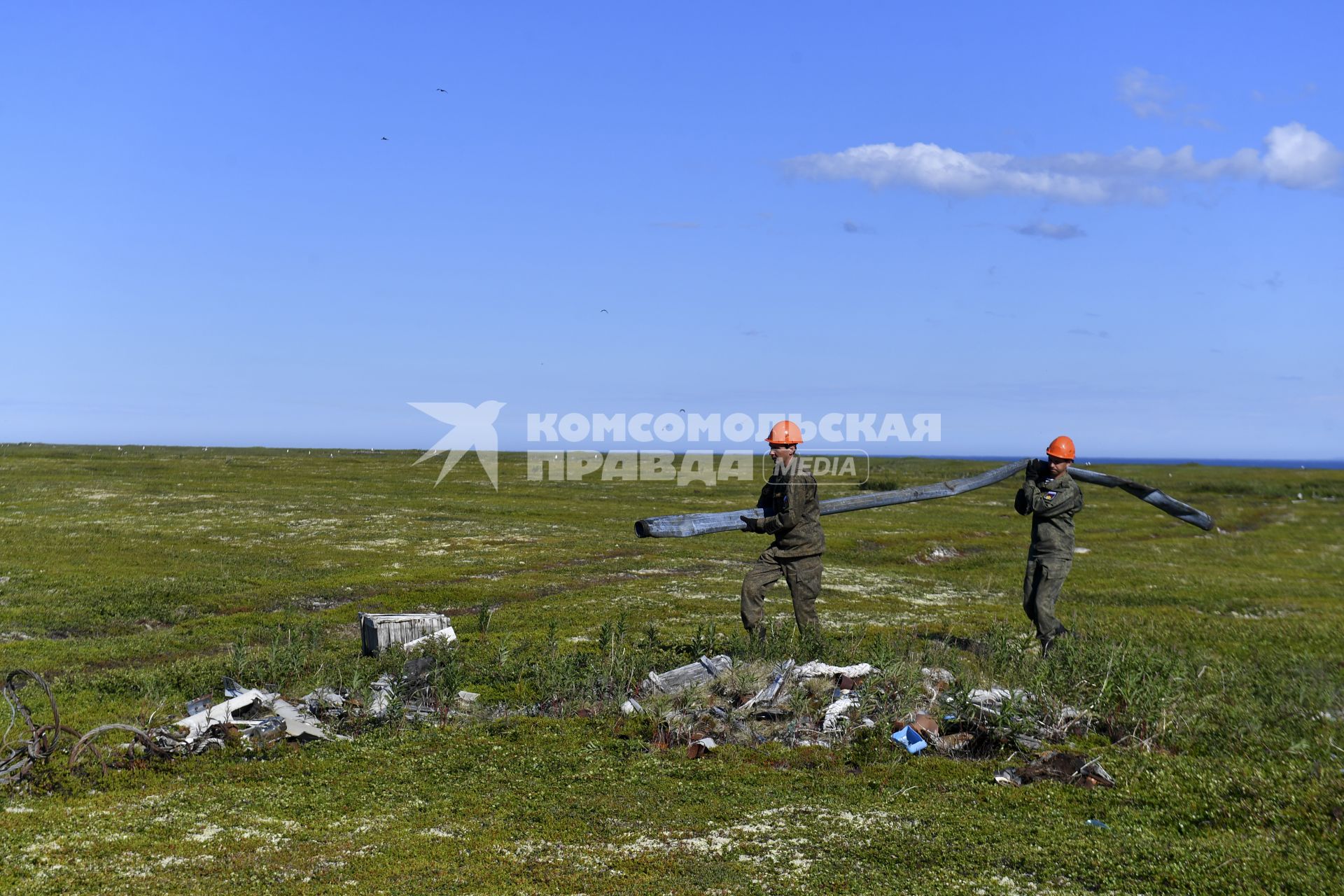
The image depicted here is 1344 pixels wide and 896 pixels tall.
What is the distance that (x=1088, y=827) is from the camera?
888 centimetres

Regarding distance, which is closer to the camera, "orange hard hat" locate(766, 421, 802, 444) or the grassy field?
the grassy field

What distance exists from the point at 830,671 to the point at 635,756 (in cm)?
383

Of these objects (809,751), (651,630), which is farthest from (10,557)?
(809,751)

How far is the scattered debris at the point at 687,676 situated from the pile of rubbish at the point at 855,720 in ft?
0.13

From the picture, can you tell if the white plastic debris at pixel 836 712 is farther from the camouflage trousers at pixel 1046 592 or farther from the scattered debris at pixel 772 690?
the camouflage trousers at pixel 1046 592

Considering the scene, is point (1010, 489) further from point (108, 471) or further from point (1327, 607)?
point (108, 471)

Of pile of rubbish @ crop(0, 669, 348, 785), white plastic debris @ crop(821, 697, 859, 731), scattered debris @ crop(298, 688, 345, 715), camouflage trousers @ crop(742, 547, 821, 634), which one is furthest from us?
camouflage trousers @ crop(742, 547, 821, 634)

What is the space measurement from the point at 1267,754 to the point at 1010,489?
82211mm

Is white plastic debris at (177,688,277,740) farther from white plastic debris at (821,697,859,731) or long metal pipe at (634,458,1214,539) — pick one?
white plastic debris at (821,697,859,731)

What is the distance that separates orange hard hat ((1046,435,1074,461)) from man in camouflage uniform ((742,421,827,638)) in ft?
13.5

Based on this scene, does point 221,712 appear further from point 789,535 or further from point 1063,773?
point 1063,773

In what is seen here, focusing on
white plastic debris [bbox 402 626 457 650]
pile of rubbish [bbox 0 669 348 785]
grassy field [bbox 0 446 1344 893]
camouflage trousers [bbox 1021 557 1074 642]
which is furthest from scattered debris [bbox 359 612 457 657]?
camouflage trousers [bbox 1021 557 1074 642]

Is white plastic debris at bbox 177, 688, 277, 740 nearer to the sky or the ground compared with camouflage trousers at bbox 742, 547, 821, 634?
nearer to the ground

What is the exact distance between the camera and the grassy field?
8023 millimetres
